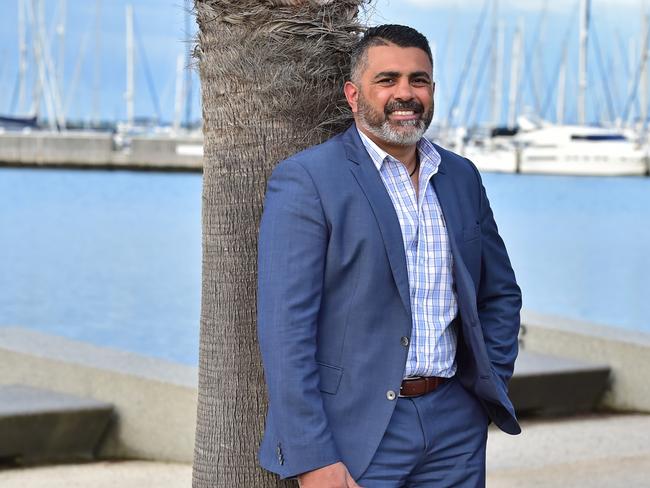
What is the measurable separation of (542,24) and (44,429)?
59.8 meters

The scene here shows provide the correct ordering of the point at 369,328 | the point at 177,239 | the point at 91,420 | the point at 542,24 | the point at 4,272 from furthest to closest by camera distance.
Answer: the point at 542,24
the point at 177,239
the point at 4,272
the point at 91,420
the point at 369,328

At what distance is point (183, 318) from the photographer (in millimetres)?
18891

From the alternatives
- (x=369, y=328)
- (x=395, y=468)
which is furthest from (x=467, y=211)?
(x=395, y=468)

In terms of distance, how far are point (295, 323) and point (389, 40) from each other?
766mm

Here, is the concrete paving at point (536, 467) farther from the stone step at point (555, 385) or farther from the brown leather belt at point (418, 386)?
the brown leather belt at point (418, 386)

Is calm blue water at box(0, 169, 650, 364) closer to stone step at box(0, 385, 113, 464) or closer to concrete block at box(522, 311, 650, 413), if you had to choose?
concrete block at box(522, 311, 650, 413)

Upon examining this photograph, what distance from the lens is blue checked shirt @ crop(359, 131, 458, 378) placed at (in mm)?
3107

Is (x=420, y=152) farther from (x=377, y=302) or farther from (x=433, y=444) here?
(x=433, y=444)

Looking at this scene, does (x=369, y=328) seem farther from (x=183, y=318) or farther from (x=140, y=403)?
(x=183, y=318)

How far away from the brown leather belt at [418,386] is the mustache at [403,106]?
666mm

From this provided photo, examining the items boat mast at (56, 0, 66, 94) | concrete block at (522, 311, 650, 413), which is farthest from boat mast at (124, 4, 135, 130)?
concrete block at (522, 311, 650, 413)

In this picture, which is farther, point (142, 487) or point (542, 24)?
point (542, 24)

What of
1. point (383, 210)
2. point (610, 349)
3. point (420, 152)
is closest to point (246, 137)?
point (420, 152)

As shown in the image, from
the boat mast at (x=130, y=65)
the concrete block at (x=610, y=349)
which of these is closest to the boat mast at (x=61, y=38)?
the boat mast at (x=130, y=65)
